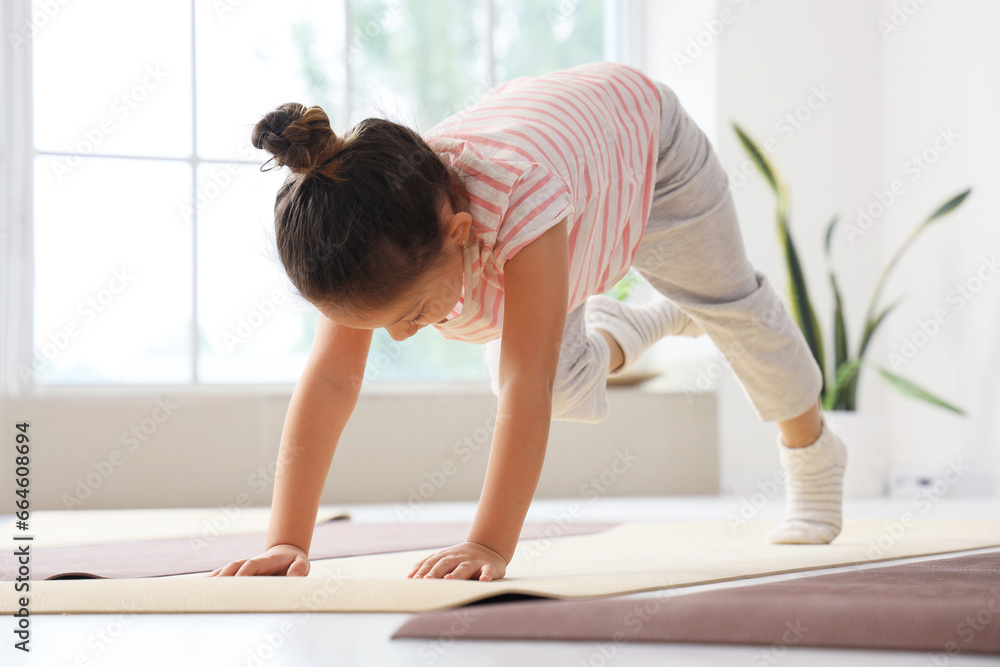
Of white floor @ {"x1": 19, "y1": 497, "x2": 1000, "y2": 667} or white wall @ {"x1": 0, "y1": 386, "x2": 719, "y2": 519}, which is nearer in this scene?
white floor @ {"x1": 19, "y1": 497, "x2": 1000, "y2": 667}

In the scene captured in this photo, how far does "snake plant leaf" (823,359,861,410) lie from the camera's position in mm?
2252

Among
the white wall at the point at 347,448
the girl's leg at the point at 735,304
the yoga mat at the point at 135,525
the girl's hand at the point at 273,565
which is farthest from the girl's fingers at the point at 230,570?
the white wall at the point at 347,448

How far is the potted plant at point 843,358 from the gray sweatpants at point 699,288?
108 cm

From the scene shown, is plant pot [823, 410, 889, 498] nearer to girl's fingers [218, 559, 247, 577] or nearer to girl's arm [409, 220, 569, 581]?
girl's arm [409, 220, 569, 581]

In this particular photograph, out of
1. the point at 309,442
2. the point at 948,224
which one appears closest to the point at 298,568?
the point at 309,442

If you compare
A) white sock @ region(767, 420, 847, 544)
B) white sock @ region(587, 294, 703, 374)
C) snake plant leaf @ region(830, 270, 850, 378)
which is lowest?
snake plant leaf @ region(830, 270, 850, 378)

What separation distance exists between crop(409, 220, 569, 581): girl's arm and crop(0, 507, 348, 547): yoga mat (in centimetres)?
61

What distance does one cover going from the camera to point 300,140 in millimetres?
797

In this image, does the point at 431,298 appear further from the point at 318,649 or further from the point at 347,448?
the point at 347,448

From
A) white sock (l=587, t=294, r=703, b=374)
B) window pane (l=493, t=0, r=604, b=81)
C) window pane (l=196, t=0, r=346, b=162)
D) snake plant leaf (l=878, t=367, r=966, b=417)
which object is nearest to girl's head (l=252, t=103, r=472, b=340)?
white sock (l=587, t=294, r=703, b=374)

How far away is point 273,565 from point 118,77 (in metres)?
2.18

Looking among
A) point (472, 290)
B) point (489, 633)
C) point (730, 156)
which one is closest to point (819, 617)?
point (489, 633)

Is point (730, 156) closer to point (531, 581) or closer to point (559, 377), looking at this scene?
point (559, 377)

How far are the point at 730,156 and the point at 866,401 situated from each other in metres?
0.83
